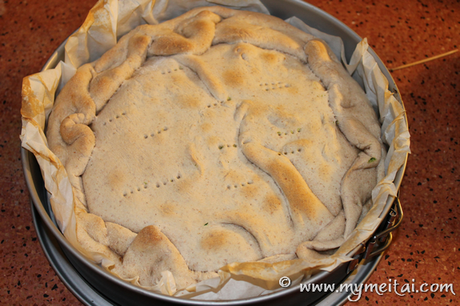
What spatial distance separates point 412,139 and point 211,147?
1167 millimetres

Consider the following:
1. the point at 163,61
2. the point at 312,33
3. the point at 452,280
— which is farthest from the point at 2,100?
the point at 452,280

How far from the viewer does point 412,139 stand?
7.64 feet

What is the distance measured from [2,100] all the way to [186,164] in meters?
1.23

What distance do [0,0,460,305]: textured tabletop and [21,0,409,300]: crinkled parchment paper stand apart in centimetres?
39

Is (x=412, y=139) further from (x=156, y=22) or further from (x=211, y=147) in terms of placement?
(x=156, y=22)

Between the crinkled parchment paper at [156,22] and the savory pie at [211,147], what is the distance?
2.7 inches

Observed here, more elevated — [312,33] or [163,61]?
[163,61]

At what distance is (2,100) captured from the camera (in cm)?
235

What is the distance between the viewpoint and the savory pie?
1.61 metres

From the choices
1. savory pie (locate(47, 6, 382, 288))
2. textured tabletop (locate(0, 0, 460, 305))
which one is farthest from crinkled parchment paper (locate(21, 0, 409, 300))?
textured tabletop (locate(0, 0, 460, 305))

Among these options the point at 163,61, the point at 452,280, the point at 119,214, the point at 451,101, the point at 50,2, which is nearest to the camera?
the point at 119,214

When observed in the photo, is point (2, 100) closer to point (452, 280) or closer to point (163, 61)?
point (163, 61)

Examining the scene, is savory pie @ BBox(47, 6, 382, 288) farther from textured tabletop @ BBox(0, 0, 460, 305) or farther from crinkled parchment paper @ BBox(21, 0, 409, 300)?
textured tabletop @ BBox(0, 0, 460, 305)

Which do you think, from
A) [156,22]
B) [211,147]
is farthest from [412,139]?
[156,22]
